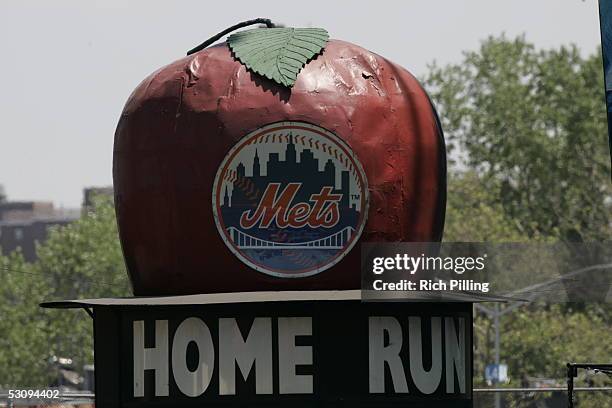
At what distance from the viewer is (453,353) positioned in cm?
1703

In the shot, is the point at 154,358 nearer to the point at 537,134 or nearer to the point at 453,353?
the point at 453,353

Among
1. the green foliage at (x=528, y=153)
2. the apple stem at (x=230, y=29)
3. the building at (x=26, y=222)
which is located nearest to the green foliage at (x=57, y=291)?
the green foliage at (x=528, y=153)

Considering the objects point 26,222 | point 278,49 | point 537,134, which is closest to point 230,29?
point 278,49

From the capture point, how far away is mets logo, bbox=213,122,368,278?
53.4ft

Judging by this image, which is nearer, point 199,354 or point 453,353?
point 199,354

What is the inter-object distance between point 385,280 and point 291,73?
2300 millimetres

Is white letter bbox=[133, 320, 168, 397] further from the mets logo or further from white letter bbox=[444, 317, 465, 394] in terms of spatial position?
white letter bbox=[444, 317, 465, 394]

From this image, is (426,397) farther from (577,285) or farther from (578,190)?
(578,190)

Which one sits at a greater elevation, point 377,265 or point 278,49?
point 278,49

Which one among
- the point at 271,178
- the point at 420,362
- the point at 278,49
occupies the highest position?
the point at 278,49

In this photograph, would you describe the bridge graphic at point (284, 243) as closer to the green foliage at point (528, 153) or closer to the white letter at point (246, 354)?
the white letter at point (246, 354)

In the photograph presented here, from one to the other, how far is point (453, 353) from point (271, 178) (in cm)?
271

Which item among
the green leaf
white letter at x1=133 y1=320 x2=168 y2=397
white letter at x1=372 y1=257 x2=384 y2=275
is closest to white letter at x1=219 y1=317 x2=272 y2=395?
white letter at x1=133 y1=320 x2=168 y2=397

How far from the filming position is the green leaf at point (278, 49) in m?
16.6
